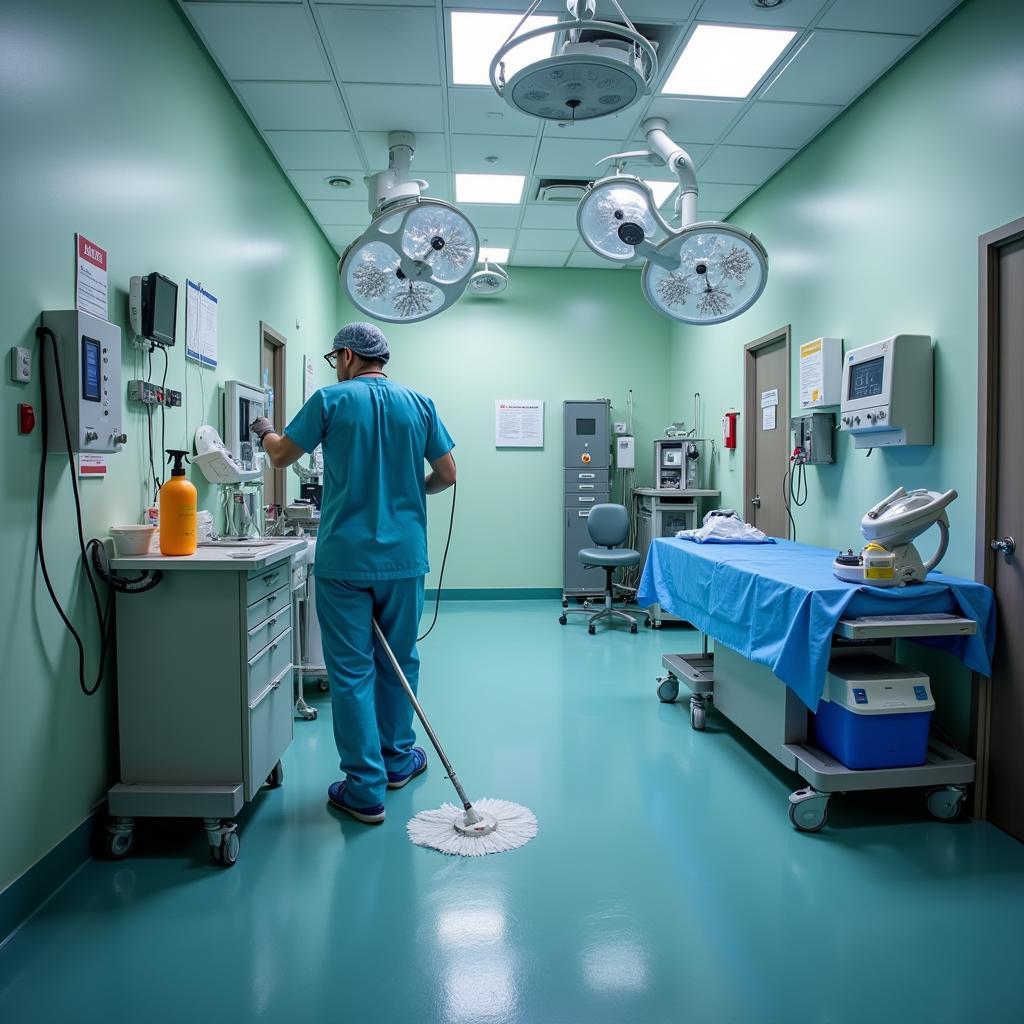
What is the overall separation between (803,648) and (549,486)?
4.28 metres

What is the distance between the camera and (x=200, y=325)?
303 centimetres

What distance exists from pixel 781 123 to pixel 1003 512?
2.41m

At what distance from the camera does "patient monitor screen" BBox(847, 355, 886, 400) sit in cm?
295

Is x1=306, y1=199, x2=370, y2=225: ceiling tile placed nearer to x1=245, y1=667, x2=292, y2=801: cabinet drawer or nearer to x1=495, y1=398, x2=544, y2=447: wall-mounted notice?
x1=495, y1=398, x2=544, y2=447: wall-mounted notice

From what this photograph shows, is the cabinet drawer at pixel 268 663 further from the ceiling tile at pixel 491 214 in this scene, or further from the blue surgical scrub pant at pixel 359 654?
the ceiling tile at pixel 491 214

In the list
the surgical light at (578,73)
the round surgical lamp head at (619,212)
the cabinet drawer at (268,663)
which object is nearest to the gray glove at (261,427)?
the cabinet drawer at (268,663)

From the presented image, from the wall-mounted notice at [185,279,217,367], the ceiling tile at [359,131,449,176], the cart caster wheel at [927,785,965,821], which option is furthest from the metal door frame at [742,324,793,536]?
the wall-mounted notice at [185,279,217,367]

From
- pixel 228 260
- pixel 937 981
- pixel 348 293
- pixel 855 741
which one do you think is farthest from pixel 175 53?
pixel 937 981

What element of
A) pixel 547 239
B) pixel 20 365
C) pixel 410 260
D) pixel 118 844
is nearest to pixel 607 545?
pixel 547 239

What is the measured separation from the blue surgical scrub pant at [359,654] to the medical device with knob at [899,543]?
1.51m

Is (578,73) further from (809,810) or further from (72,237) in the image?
(809,810)

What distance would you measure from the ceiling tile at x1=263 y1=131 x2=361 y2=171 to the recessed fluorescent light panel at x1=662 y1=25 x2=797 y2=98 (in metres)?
1.78

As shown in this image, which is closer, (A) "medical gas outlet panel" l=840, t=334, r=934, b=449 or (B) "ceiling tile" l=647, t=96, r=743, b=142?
(A) "medical gas outlet panel" l=840, t=334, r=934, b=449

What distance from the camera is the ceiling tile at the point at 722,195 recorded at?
183 inches
